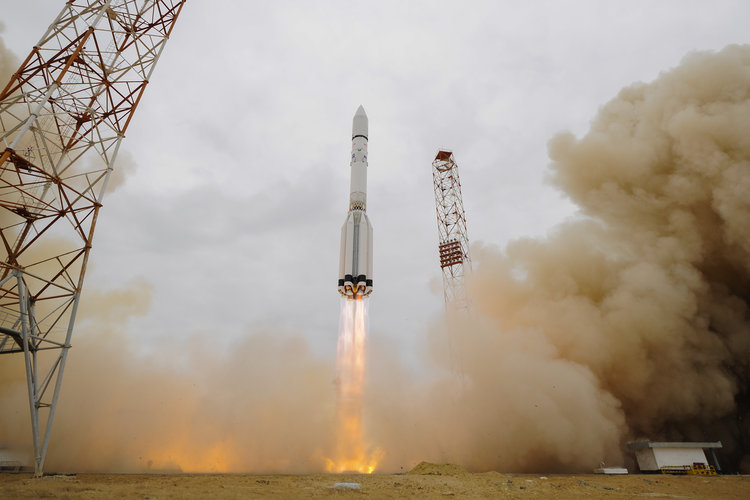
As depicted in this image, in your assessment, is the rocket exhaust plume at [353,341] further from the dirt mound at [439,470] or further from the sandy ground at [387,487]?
the sandy ground at [387,487]

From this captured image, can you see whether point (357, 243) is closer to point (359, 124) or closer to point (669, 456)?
point (359, 124)

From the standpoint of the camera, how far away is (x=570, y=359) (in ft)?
107

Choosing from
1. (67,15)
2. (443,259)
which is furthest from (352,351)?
(67,15)

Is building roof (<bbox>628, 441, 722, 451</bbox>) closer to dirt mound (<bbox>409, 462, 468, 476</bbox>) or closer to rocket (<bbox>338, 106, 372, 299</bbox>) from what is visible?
dirt mound (<bbox>409, 462, 468, 476</bbox>)

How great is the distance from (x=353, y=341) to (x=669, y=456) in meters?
21.8

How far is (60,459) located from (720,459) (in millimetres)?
47563

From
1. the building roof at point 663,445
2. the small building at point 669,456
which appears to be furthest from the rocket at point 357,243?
the small building at point 669,456

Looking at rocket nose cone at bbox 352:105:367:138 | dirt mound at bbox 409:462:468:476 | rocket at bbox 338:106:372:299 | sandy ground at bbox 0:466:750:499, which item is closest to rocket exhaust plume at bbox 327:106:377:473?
rocket at bbox 338:106:372:299

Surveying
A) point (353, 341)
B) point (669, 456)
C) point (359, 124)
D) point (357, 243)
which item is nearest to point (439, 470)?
point (353, 341)

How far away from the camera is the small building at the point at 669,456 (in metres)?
27.6

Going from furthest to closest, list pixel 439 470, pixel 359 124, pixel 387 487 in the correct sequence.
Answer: pixel 359 124
pixel 439 470
pixel 387 487

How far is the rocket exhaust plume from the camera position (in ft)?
89.0

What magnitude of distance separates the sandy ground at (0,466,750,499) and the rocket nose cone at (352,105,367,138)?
74.6 feet

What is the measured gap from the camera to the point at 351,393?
91.8 ft
